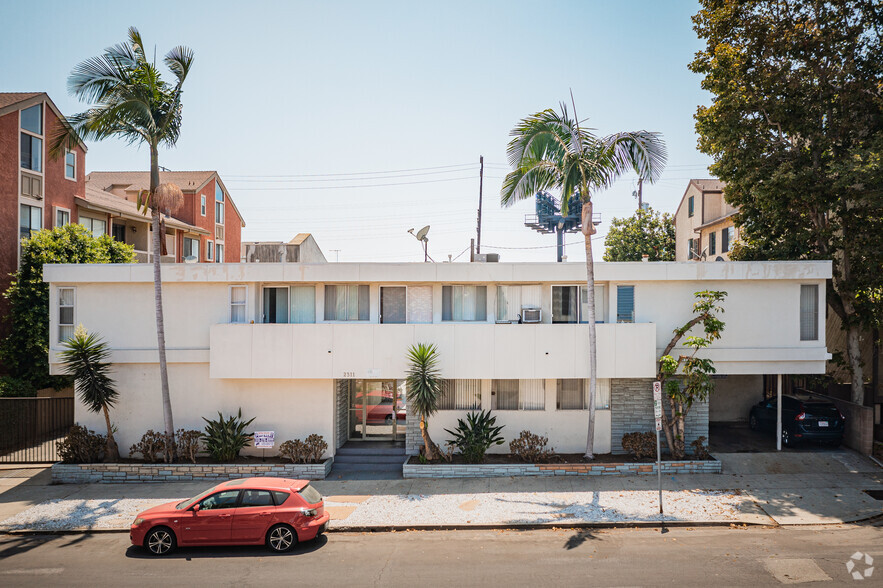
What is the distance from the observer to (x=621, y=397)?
17.3 meters

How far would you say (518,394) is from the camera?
57.8 ft

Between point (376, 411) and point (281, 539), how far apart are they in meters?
8.09

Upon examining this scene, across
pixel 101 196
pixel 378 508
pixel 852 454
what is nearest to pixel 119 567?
pixel 378 508

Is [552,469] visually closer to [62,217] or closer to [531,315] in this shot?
[531,315]

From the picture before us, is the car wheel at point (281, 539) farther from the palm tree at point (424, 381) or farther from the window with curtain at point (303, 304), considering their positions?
the window with curtain at point (303, 304)

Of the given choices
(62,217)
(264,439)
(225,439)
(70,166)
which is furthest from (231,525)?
(70,166)

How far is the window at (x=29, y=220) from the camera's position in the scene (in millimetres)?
26094

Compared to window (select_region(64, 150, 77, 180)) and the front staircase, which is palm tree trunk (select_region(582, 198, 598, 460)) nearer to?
the front staircase

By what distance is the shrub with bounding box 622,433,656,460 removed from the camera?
16312 mm

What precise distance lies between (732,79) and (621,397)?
10289mm

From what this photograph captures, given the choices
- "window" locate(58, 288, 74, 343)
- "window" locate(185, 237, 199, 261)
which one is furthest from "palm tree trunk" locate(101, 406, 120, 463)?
"window" locate(185, 237, 199, 261)

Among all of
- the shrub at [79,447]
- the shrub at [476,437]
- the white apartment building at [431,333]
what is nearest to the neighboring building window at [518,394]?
the white apartment building at [431,333]

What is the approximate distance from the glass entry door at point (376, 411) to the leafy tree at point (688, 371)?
8.22 m

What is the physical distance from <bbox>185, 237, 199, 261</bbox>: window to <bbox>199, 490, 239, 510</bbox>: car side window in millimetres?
30647
